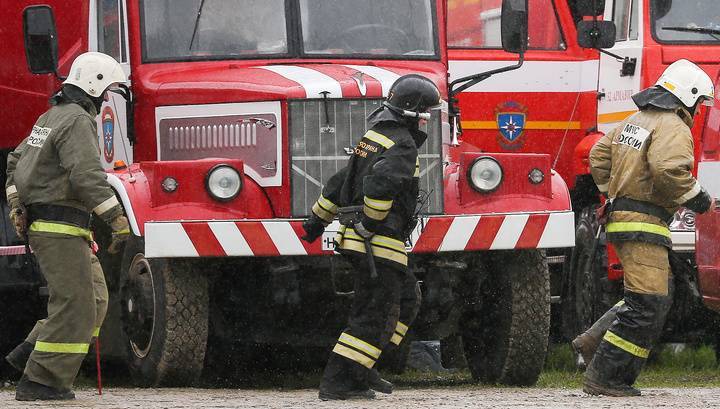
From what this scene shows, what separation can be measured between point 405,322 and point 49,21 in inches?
107

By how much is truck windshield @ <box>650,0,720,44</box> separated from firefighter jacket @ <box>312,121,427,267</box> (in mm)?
3941

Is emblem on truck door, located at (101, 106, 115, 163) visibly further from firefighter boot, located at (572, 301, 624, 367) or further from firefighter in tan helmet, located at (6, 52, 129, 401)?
firefighter boot, located at (572, 301, 624, 367)

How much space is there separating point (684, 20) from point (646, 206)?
354cm

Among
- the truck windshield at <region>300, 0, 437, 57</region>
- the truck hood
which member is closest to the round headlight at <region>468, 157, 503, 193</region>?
the truck hood

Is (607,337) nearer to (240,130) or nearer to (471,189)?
(471,189)

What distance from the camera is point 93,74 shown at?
938cm

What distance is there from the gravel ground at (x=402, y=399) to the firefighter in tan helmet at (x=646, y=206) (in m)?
0.24

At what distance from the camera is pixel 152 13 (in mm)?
10727

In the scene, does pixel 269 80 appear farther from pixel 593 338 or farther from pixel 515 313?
pixel 593 338

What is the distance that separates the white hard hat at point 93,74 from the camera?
934cm

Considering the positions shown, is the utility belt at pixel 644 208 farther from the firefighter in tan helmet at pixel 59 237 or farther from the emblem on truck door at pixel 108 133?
the emblem on truck door at pixel 108 133

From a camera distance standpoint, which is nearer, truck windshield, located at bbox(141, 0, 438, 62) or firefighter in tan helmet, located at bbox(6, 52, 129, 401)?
firefighter in tan helmet, located at bbox(6, 52, 129, 401)

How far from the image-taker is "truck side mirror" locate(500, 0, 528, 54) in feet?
35.0

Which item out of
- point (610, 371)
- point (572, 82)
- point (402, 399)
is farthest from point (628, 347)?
point (572, 82)
